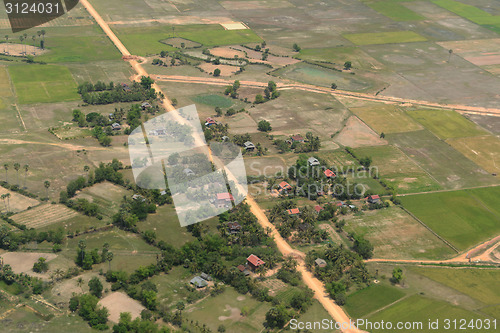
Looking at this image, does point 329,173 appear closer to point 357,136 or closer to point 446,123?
point 357,136

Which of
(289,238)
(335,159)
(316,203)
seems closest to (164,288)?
(289,238)

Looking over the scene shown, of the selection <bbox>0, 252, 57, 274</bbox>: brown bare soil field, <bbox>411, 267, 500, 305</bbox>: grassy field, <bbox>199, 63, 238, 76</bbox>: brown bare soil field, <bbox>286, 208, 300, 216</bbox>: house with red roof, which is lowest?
<bbox>411, 267, 500, 305</bbox>: grassy field

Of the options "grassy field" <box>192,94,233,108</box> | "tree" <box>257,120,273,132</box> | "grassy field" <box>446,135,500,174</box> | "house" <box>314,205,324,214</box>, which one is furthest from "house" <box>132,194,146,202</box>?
"grassy field" <box>446,135,500,174</box>

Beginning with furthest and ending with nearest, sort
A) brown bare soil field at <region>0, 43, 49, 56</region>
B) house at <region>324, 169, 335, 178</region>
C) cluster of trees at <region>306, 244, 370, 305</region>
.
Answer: brown bare soil field at <region>0, 43, 49, 56</region>, house at <region>324, 169, 335, 178</region>, cluster of trees at <region>306, 244, 370, 305</region>

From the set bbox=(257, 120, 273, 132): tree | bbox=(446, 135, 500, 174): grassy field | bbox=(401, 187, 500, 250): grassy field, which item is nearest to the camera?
bbox=(401, 187, 500, 250): grassy field

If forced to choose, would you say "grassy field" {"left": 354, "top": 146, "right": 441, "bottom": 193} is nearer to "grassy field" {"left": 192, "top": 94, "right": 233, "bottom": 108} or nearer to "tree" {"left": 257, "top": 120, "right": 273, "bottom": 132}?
"tree" {"left": 257, "top": 120, "right": 273, "bottom": 132}

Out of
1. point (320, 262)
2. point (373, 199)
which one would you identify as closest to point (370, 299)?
point (320, 262)

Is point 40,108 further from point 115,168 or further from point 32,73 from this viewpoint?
point 115,168
